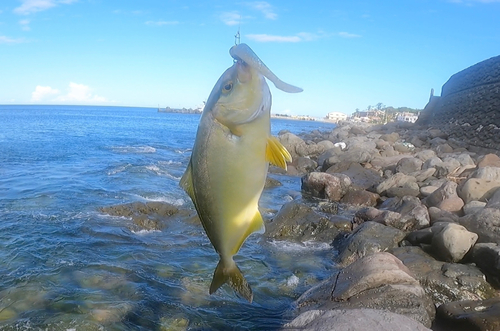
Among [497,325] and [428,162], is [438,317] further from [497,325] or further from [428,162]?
[428,162]

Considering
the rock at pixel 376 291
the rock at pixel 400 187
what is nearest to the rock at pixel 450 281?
the rock at pixel 376 291

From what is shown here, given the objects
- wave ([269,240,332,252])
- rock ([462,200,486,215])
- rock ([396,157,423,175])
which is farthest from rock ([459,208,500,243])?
rock ([396,157,423,175])

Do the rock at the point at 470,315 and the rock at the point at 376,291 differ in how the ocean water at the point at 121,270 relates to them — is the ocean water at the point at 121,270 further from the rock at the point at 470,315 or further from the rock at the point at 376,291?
the rock at the point at 470,315

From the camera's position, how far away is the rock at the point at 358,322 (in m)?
4.62

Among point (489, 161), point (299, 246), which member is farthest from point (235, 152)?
point (489, 161)

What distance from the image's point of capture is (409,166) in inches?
755

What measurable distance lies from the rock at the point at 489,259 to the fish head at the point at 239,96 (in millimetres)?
7354

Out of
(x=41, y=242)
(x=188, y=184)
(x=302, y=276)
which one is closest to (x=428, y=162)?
(x=302, y=276)

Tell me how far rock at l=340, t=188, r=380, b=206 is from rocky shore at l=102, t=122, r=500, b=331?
0.04m

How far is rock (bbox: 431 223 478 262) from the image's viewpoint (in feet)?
27.6

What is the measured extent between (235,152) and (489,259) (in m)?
7.53

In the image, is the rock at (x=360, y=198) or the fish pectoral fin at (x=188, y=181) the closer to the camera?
the fish pectoral fin at (x=188, y=181)

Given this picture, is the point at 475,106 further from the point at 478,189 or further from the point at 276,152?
the point at 276,152

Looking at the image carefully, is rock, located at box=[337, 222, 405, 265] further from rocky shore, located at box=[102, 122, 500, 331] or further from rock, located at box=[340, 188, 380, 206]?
rock, located at box=[340, 188, 380, 206]
